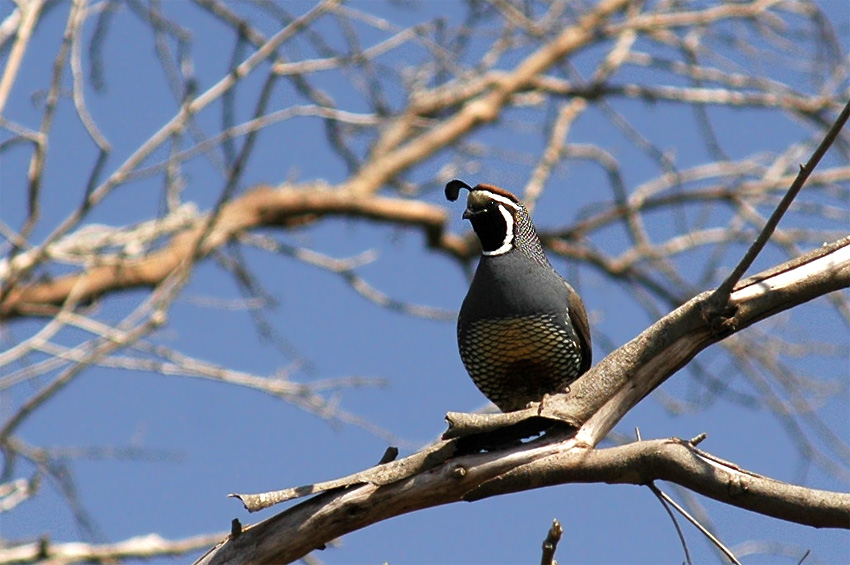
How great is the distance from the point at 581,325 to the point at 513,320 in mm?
322

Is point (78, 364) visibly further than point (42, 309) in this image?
No

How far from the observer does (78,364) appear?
4609mm

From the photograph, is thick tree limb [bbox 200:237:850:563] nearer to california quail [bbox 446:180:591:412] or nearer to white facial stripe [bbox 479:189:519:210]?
california quail [bbox 446:180:591:412]

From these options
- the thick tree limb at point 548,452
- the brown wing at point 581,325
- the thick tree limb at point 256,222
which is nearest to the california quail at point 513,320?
the brown wing at point 581,325

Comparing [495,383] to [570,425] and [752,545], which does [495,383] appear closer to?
[570,425]

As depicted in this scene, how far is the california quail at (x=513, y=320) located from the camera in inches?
141

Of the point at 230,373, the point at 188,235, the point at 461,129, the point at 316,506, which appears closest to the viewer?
the point at 316,506

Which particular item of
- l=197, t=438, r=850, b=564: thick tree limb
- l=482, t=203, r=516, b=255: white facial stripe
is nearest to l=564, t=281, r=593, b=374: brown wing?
l=482, t=203, r=516, b=255: white facial stripe

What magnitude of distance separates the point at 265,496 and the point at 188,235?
4.85 metres

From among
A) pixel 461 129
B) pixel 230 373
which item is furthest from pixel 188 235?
pixel 461 129

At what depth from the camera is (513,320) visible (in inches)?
141

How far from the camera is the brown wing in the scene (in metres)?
3.75

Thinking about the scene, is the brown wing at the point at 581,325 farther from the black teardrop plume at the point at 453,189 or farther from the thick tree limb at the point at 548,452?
the thick tree limb at the point at 548,452

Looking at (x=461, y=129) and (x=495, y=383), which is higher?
(x=461, y=129)
